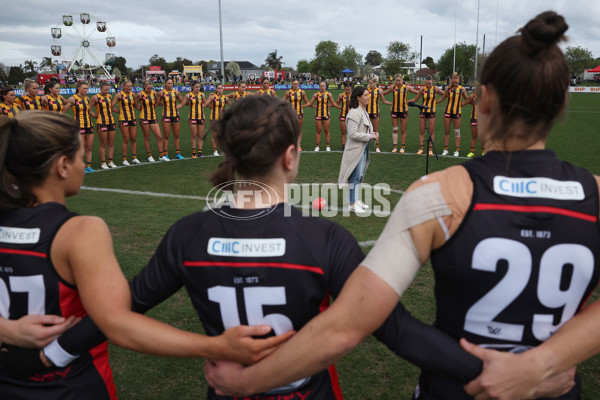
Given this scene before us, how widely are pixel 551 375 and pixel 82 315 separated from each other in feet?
5.66

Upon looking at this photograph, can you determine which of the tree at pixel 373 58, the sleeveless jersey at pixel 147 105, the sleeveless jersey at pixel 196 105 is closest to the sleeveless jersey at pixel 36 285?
the sleeveless jersey at pixel 147 105

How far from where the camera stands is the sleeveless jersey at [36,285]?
5.32 feet

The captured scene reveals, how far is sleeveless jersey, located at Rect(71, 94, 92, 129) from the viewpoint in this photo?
39.0 ft

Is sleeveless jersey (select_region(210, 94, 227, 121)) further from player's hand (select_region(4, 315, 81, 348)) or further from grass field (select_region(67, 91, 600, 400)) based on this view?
player's hand (select_region(4, 315, 81, 348))

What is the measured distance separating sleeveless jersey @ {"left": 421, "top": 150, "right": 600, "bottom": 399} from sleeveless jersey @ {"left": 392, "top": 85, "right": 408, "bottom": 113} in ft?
44.3

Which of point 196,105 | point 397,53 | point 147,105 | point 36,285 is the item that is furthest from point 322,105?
point 397,53

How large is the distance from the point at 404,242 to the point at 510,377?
0.49 m

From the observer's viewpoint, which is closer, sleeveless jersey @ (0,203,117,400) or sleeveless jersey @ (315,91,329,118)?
sleeveless jersey @ (0,203,117,400)

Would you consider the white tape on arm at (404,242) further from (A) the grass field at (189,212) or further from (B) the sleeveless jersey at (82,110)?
(B) the sleeveless jersey at (82,110)

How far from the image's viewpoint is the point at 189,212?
7.58m

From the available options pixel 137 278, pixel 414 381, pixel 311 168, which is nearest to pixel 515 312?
pixel 137 278

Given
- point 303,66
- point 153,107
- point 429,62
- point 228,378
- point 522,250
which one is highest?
point 429,62

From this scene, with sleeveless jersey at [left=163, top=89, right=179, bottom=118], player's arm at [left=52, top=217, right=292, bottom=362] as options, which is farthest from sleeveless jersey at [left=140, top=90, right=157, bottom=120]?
player's arm at [left=52, top=217, right=292, bottom=362]

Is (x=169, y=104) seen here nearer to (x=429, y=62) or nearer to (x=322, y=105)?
(x=322, y=105)
